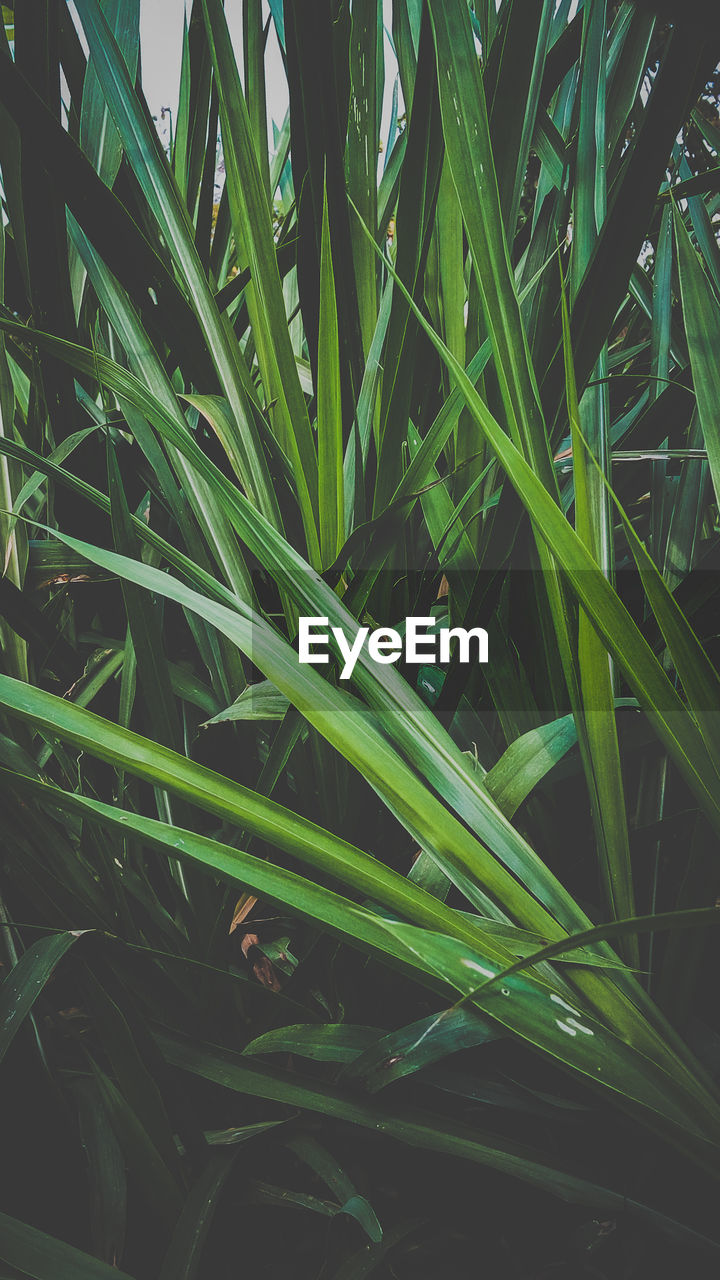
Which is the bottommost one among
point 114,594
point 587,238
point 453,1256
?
point 453,1256

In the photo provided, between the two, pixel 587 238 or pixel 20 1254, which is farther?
pixel 587 238

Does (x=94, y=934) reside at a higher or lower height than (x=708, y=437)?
lower

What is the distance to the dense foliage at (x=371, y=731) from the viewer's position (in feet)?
0.77

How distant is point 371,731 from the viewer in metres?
0.26

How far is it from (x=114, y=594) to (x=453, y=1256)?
1.22ft

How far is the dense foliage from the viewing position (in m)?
0.23

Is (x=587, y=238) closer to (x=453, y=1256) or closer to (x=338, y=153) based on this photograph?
(x=338, y=153)

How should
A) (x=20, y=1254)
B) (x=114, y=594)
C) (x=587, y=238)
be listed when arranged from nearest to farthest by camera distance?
(x=20, y=1254), (x=587, y=238), (x=114, y=594)

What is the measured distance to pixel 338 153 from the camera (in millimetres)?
301

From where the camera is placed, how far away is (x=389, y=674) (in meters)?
0.28

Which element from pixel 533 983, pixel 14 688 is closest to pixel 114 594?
pixel 14 688

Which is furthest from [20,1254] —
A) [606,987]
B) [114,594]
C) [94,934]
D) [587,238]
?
[587,238]

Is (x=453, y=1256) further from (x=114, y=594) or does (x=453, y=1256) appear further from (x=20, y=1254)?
(x=114, y=594)

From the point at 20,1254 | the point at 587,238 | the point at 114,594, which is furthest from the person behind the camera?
the point at 114,594
